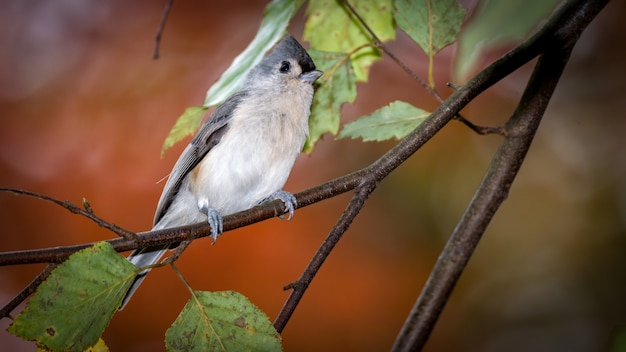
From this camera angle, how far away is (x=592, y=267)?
3125 mm

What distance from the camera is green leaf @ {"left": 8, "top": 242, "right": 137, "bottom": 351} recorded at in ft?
2.69

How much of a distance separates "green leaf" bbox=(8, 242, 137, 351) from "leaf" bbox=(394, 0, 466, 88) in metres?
0.68

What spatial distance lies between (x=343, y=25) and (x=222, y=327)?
2.39ft

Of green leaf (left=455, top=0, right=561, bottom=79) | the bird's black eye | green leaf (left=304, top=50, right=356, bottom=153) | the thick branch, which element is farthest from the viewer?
the bird's black eye

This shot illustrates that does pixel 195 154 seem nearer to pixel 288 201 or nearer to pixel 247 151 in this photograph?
pixel 247 151

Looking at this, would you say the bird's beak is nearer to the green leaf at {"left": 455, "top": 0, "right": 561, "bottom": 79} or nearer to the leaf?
the leaf

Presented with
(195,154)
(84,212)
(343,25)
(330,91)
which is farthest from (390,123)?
(195,154)

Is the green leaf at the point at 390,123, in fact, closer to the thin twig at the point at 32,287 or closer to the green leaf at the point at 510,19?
the thin twig at the point at 32,287

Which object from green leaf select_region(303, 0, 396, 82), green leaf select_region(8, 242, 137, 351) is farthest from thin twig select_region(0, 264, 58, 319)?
green leaf select_region(303, 0, 396, 82)

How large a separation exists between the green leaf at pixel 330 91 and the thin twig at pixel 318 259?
280 mm

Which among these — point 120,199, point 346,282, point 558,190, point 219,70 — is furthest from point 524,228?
point 120,199

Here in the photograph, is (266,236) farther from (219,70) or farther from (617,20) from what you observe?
(617,20)

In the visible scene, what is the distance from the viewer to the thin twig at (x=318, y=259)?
905mm

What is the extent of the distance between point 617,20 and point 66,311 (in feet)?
10.6
